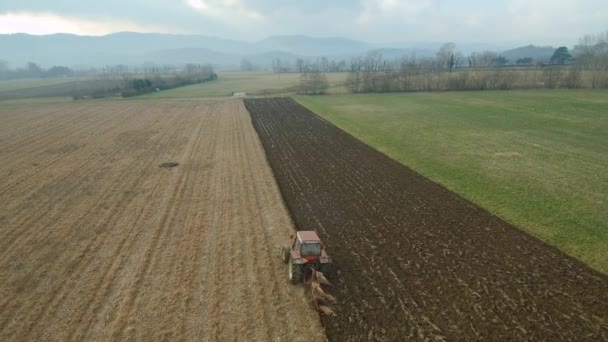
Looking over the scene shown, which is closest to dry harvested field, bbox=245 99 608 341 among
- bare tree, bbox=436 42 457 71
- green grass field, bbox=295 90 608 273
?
green grass field, bbox=295 90 608 273

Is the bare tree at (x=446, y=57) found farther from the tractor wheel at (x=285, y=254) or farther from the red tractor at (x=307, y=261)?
the red tractor at (x=307, y=261)

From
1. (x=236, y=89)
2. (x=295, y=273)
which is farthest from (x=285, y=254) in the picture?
(x=236, y=89)

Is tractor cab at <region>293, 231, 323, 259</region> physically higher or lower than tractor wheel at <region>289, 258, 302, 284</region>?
higher

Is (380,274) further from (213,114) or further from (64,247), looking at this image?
(213,114)

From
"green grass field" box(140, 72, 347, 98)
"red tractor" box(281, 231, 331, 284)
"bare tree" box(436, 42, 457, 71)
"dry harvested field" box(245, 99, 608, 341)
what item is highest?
"bare tree" box(436, 42, 457, 71)

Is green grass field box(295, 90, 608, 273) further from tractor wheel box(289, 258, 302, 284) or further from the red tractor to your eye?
tractor wheel box(289, 258, 302, 284)

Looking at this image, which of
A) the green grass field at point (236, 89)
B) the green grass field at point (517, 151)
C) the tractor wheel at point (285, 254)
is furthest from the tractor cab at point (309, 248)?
the green grass field at point (236, 89)
